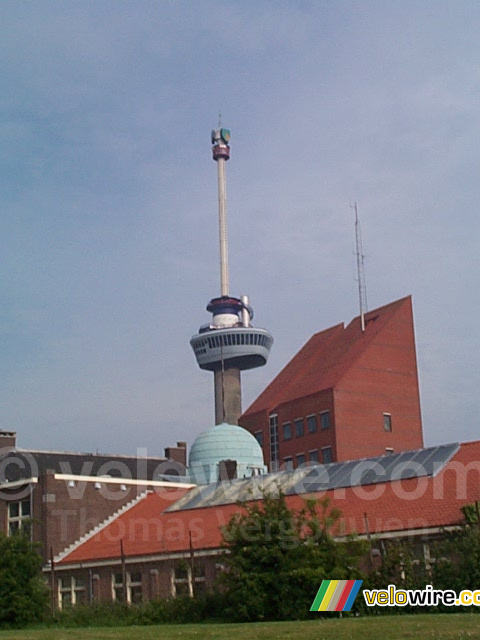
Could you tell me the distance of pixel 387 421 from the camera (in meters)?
97.8

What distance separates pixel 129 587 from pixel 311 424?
172 feet

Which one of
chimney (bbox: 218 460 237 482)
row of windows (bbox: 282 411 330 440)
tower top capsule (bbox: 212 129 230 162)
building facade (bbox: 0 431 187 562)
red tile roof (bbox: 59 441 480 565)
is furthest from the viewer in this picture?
tower top capsule (bbox: 212 129 230 162)

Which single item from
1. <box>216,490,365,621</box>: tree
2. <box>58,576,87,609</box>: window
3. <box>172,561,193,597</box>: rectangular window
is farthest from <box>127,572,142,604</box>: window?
<box>216,490,365,621</box>: tree

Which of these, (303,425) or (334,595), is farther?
(303,425)

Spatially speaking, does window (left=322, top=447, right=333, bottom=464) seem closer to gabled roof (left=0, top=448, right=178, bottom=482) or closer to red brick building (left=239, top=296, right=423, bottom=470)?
red brick building (left=239, top=296, right=423, bottom=470)

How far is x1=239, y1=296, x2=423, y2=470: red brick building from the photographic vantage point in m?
94.7

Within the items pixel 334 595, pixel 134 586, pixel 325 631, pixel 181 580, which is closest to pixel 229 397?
pixel 134 586

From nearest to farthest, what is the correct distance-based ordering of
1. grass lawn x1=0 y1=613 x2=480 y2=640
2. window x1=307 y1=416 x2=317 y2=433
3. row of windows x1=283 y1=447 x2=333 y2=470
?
1. grass lawn x1=0 y1=613 x2=480 y2=640
2. row of windows x1=283 y1=447 x2=333 y2=470
3. window x1=307 y1=416 x2=317 y2=433

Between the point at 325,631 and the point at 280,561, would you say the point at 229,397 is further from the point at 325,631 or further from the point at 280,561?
the point at 325,631

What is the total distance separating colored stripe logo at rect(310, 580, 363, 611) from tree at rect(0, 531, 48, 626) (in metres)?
13.3

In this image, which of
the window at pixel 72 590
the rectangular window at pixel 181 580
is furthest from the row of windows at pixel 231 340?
the rectangular window at pixel 181 580

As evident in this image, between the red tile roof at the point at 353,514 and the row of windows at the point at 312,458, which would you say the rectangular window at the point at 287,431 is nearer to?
the row of windows at the point at 312,458

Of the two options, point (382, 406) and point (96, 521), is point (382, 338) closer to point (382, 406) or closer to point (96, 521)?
point (382, 406)

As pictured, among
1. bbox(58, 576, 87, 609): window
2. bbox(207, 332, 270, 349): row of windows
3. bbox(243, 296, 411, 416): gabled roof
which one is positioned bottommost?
bbox(58, 576, 87, 609): window
